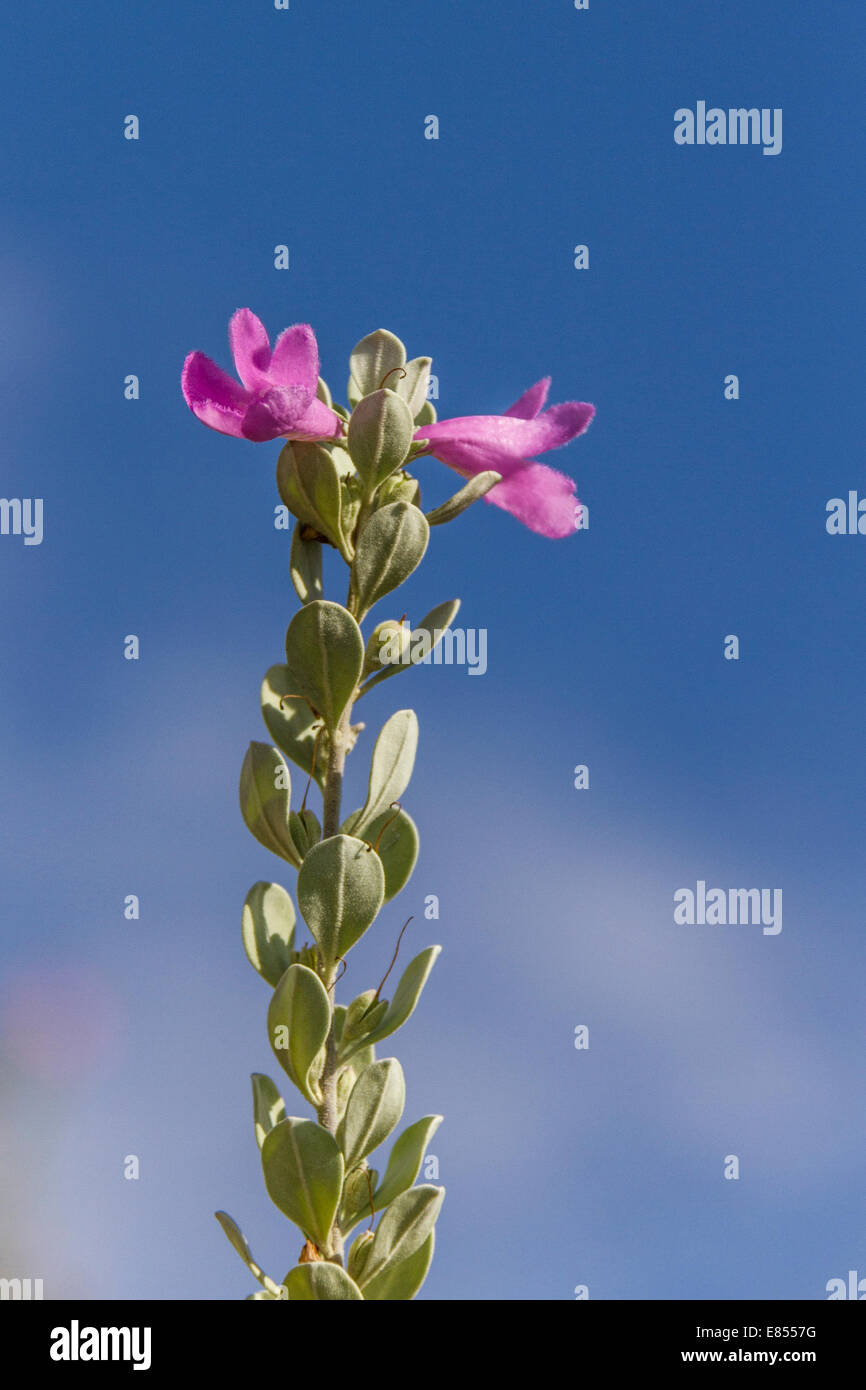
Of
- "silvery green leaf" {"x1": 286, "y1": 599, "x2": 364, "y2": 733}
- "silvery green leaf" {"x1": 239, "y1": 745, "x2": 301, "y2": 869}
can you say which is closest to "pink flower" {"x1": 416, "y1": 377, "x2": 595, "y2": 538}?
"silvery green leaf" {"x1": 286, "y1": 599, "x2": 364, "y2": 733}

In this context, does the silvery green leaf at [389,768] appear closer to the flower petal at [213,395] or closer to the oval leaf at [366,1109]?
the oval leaf at [366,1109]

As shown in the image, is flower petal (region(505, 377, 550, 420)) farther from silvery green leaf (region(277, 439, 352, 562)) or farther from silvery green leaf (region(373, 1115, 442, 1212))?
silvery green leaf (region(373, 1115, 442, 1212))

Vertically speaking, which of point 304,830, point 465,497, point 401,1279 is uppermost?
point 465,497

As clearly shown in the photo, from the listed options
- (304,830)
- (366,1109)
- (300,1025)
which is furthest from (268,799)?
(366,1109)

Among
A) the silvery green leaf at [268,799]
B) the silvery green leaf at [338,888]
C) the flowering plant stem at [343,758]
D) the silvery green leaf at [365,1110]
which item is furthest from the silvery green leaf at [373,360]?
the silvery green leaf at [365,1110]

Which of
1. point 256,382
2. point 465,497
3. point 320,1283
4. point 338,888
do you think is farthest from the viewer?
point 465,497

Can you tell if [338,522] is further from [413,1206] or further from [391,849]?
[413,1206]

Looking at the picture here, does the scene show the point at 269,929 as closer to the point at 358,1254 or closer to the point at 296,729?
the point at 296,729

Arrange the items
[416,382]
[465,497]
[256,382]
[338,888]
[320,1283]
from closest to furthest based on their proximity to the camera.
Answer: [320,1283] < [338,888] < [256,382] < [465,497] < [416,382]
